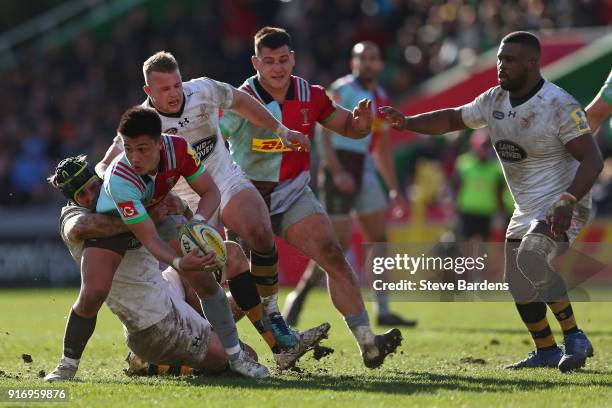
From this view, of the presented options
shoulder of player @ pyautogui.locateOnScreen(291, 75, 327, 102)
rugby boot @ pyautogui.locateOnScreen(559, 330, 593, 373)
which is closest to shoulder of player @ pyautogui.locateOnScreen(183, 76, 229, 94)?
shoulder of player @ pyautogui.locateOnScreen(291, 75, 327, 102)

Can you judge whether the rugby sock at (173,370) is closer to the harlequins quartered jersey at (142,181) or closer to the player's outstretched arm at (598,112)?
the harlequins quartered jersey at (142,181)

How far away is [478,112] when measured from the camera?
8.77 meters

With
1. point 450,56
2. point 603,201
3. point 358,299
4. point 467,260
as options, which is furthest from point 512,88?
point 450,56

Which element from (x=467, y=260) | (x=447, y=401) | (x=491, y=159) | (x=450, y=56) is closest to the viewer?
(x=447, y=401)

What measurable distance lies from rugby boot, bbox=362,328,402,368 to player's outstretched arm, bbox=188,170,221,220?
1.51m

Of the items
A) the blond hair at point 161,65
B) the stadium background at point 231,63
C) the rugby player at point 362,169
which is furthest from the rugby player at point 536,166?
the stadium background at point 231,63

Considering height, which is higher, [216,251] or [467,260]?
[216,251]

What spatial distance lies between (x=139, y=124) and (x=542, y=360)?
135 inches

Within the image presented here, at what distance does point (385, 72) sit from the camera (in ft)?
72.8

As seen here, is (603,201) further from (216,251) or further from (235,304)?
(216,251)

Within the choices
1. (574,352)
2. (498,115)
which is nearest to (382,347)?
(574,352)

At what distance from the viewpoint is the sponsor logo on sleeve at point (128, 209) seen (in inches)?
288

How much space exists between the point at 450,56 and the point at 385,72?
5.36 ft

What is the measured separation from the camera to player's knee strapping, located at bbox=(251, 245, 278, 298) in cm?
878
